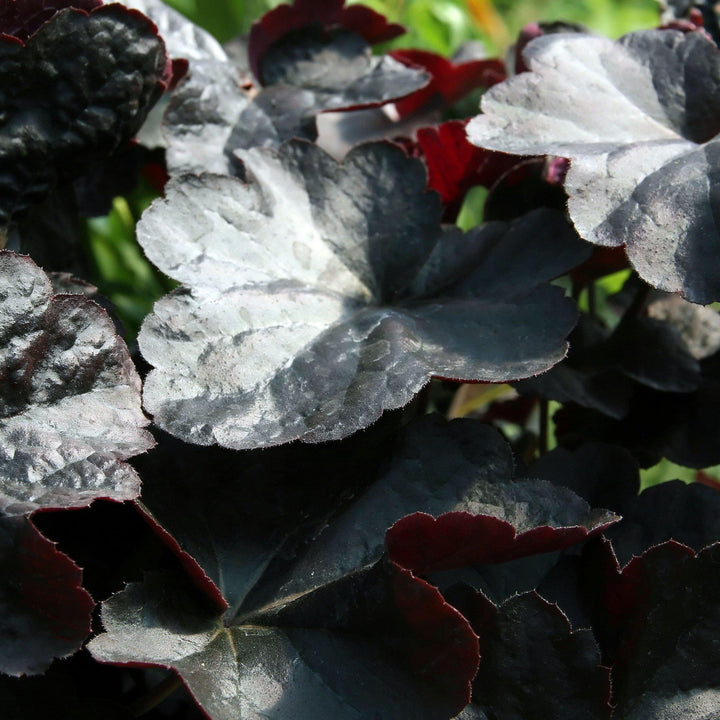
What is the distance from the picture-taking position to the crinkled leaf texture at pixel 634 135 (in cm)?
63

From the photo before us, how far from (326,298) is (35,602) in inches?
12.9

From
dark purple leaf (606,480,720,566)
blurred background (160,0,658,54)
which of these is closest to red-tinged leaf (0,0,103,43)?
dark purple leaf (606,480,720,566)

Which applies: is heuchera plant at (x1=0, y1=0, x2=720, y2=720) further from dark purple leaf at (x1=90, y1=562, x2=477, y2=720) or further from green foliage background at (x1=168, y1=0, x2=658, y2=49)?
green foliage background at (x1=168, y1=0, x2=658, y2=49)

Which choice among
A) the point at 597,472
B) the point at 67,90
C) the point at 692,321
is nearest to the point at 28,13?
the point at 67,90

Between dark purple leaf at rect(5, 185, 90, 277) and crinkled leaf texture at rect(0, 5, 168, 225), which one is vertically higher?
crinkled leaf texture at rect(0, 5, 168, 225)

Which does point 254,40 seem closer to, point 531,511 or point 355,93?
point 355,93

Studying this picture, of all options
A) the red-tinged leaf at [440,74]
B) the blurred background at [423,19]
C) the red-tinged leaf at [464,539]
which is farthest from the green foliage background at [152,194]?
the red-tinged leaf at [464,539]

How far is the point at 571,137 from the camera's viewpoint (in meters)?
0.71

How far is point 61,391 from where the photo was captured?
565 millimetres

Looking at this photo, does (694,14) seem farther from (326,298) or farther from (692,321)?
(326,298)

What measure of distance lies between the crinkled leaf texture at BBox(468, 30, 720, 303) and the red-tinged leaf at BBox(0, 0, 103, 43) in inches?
13.3

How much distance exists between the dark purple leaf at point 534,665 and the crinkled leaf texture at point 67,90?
48 cm

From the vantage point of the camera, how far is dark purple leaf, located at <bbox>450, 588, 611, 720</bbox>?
1.79ft

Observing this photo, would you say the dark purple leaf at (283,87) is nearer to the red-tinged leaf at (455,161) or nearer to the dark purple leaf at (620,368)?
the red-tinged leaf at (455,161)
